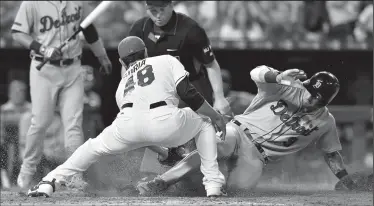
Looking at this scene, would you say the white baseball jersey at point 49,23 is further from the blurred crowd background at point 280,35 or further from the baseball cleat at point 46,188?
the blurred crowd background at point 280,35

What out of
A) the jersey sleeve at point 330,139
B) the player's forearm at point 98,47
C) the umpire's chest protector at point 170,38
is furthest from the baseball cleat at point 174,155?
the player's forearm at point 98,47

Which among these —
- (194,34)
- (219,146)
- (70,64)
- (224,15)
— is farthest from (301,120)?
(224,15)

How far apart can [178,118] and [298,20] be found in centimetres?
661

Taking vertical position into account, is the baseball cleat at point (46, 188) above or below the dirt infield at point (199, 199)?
above

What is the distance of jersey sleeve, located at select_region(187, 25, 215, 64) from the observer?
7191 mm

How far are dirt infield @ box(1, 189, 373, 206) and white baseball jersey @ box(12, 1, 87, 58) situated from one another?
1676mm

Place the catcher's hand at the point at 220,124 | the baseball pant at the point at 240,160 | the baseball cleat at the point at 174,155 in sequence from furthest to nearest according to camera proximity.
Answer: the baseball cleat at the point at 174,155 → the baseball pant at the point at 240,160 → the catcher's hand at the point at 220,124

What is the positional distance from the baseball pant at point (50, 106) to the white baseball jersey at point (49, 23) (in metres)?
0.24

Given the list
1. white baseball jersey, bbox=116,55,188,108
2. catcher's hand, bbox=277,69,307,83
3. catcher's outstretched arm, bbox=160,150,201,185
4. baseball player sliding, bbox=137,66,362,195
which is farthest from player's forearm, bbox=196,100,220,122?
catcher's hand, bbox=277,69,307,83

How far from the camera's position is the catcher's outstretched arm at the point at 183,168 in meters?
6.41

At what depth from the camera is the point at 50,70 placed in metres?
7.76

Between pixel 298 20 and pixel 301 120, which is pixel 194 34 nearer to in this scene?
pixel 301 120

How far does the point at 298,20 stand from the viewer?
39.6ft

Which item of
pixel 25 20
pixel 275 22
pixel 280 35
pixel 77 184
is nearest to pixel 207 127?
pixel 77 184
